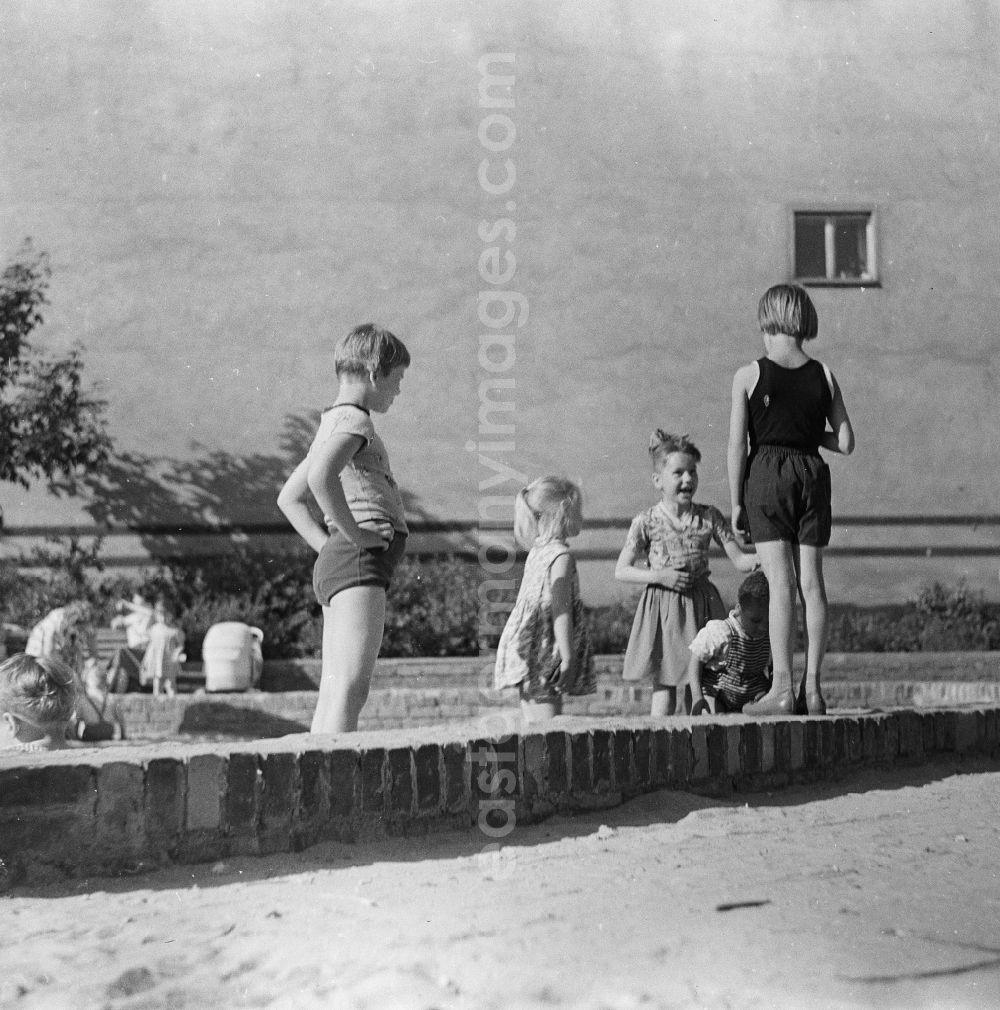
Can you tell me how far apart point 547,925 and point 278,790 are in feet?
3.21

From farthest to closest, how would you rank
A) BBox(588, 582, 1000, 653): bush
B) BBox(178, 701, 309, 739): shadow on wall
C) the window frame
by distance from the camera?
the window frame
BBox(588, 582, 1000, 653): bush
BBox(178, 701, 309, 739): shadow on wall

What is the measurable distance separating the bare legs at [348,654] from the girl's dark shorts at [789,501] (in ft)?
4.84

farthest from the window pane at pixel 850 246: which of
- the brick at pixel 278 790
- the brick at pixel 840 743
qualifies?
the brick at pixel 278 790

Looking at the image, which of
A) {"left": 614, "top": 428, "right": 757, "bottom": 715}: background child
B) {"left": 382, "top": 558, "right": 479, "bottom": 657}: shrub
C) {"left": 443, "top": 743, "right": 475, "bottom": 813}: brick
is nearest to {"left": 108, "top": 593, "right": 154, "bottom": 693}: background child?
{"left": 382, "top": 558, "right": 479, "bottom": 657}: shrub

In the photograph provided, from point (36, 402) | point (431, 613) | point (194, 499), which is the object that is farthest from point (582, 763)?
point (36, 402)

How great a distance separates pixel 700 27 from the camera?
14375mm

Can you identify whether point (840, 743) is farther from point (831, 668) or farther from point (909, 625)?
point (909, 625)

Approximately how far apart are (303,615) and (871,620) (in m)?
4.77

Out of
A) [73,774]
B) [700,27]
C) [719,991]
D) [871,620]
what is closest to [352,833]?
[73,774]

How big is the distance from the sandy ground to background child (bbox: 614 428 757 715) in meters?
2.19

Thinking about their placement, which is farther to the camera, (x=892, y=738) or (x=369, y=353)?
(x=892, y=738)

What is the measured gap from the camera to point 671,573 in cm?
596

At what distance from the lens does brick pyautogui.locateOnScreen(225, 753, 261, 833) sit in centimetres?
332

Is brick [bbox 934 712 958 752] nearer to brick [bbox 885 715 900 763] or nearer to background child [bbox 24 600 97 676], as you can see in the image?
brick [bbox 885 715 900 763]
